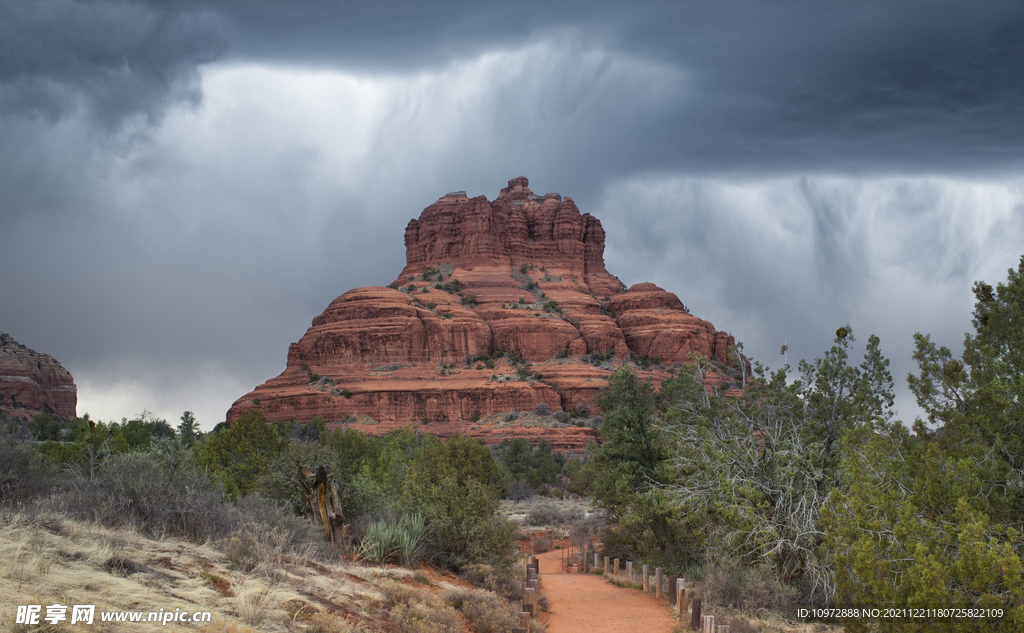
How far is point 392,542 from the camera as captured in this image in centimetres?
1519

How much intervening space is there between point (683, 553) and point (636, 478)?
2868mm

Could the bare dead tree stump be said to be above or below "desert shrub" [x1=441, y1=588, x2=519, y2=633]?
above

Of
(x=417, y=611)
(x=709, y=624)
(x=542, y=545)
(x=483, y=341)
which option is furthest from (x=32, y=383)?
(x=709, y=624)

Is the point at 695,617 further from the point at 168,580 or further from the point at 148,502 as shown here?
the point at 148,502

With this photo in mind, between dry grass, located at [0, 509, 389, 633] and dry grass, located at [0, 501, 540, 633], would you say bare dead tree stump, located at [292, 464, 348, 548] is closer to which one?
dry grass, located at [0, 501, 540, 633]

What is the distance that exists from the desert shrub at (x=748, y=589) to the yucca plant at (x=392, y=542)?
21.4 ft

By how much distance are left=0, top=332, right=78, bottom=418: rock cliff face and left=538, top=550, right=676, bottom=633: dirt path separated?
125093mm

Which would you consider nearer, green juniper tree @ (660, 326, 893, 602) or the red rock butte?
green juniper tree @ (660, 326, 893, 602)

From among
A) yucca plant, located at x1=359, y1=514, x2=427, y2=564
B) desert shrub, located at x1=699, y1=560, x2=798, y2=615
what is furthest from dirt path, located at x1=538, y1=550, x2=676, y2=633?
yucca plant, located at x1=359, y1=514, x2=427, y2=564

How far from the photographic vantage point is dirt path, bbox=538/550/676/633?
1555cm

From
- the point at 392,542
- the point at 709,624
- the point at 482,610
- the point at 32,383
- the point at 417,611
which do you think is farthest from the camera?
the point at 32,383

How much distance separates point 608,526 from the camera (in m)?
27.3

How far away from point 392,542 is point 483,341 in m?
94.3

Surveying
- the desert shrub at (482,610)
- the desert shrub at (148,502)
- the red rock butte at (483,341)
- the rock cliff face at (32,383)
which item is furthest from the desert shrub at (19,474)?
the rock cliff face at (32,383)
